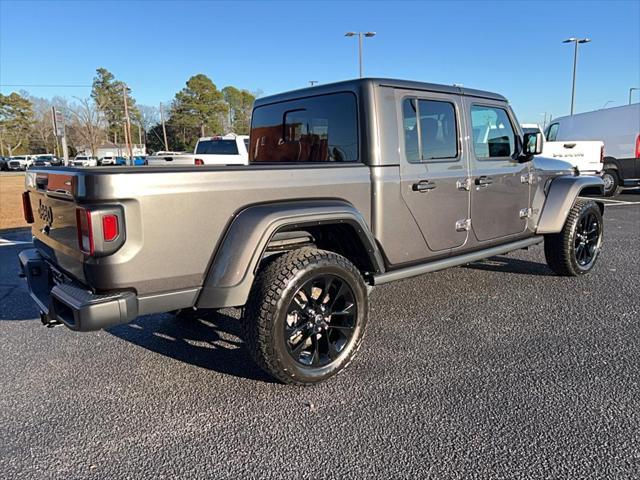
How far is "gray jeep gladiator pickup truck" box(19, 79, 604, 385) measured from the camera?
2.35 meters

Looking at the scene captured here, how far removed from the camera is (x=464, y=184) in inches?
150

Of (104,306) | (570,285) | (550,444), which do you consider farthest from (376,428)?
(570,285)

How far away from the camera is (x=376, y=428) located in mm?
2461

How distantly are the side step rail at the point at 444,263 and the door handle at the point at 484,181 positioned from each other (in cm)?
58

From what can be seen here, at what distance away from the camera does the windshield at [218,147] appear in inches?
457

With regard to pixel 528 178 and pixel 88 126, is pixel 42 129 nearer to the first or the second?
pixel 88 126

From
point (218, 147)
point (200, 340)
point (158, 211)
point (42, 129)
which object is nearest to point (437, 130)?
point (158, 211)

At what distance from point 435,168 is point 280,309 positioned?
5.60 feet

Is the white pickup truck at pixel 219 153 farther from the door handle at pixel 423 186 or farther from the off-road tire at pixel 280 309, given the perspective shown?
the off-road tire at pixel 280 309

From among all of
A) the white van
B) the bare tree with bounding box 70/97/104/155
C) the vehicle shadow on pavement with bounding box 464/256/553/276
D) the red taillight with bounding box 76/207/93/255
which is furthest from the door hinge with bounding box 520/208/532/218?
the bare tree with bounding box 70/97/104/155

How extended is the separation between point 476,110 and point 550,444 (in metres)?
2.78

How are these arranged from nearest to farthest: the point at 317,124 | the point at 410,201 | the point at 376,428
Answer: the point at 376,428, the point at 410,201, the point at 317,124

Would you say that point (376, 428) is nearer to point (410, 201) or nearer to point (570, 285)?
point (410, 201)

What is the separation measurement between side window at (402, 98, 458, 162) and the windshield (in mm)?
8353
